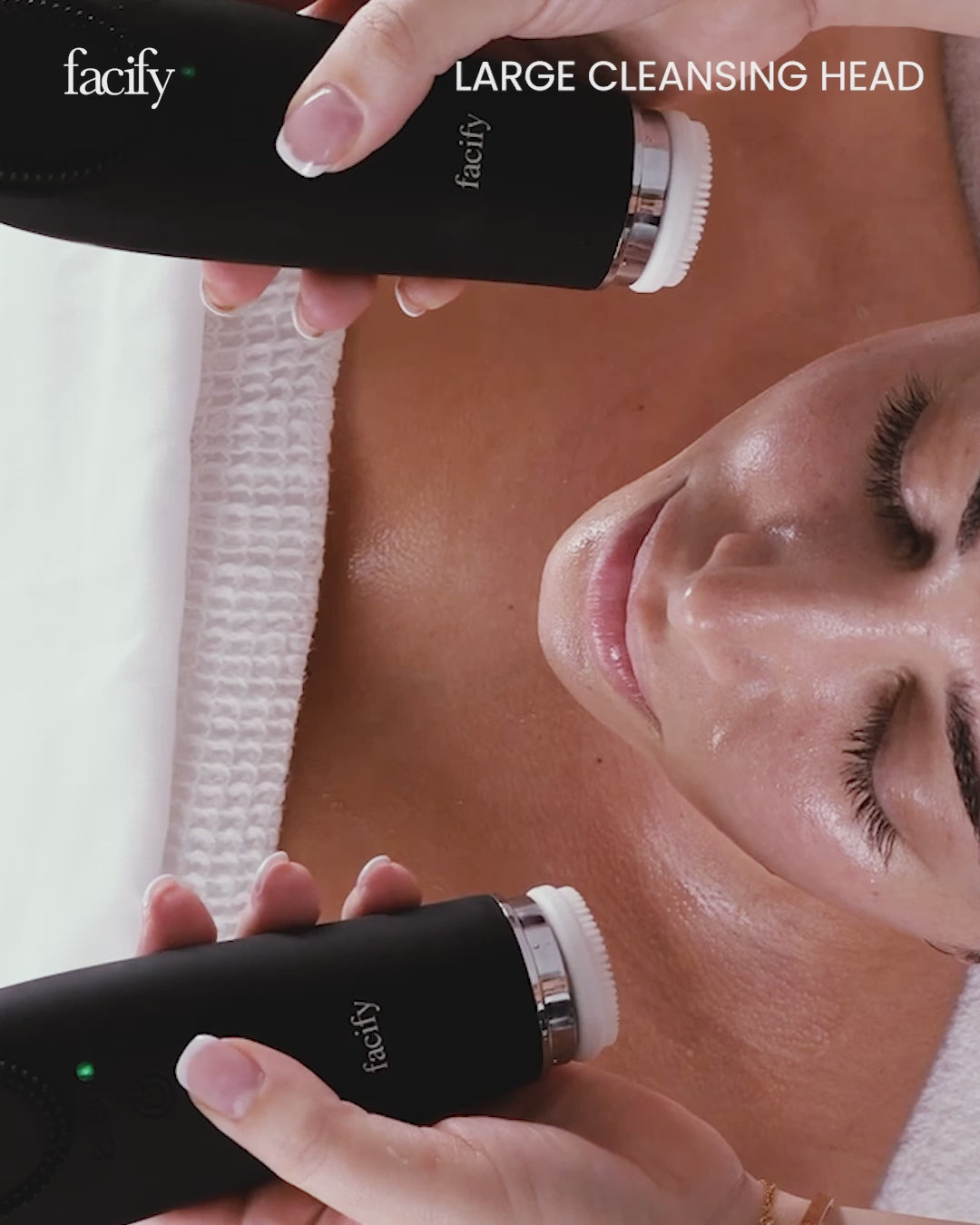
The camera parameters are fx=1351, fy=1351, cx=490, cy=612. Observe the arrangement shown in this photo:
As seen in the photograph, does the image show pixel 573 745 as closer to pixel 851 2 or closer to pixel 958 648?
pixel 958 648

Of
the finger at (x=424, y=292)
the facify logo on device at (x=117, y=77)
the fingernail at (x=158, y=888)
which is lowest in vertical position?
the fingernail at (x=158, y=888)

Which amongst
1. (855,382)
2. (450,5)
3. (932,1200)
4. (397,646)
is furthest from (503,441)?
(932,1200)

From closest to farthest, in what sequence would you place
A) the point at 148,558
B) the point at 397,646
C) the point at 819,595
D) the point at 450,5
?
the point at 450,5
the point at 819,595
the point at 148,558
the point at 397,646

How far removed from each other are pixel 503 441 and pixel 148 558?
0.26 metres

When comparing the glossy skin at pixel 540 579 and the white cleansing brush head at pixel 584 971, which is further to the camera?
the glossy skin at pixel 540 579

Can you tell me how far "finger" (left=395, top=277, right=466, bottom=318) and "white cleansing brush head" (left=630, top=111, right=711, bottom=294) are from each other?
0.13 meters

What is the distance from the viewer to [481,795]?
0.95 metres

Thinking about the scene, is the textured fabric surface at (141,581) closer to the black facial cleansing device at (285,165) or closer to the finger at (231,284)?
the finger at (231,284)

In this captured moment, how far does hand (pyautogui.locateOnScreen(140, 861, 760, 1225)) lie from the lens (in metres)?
0.56

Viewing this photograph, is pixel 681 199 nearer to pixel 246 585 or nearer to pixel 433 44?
pixel 433 44

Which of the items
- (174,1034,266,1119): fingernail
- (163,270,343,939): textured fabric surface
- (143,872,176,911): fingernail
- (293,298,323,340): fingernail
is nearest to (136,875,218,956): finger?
(143,872,176,911): fingernail

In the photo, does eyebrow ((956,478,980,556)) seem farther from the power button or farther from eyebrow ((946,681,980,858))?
the power button

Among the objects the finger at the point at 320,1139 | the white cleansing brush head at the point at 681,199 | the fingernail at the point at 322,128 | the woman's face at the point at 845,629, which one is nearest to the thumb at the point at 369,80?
the fingernail at the point at 322,128

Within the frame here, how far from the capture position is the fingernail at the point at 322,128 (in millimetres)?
534
